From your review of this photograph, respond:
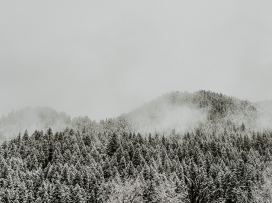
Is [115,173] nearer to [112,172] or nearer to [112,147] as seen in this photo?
[112,172]

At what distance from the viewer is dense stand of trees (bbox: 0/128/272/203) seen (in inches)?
2761

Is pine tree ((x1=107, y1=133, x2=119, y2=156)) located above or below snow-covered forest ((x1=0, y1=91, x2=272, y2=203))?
above

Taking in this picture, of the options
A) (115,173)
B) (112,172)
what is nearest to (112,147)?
(112,172)

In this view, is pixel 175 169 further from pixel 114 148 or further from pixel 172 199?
pixel 114 148

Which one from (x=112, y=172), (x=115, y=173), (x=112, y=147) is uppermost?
(x=112, y=147)

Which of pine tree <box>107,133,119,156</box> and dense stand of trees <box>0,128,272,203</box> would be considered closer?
dense stand of trees <box>0,128,272,203</box>

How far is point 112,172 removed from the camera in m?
84.0

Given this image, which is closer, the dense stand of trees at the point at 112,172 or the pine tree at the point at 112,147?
Answer: the dense stand of trees at the point at 112,172

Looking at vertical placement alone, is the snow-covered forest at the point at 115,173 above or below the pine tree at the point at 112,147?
below

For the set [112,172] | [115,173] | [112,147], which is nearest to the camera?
[115,173]

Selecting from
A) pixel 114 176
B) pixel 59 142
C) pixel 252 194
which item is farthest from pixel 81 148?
pixel 252 194

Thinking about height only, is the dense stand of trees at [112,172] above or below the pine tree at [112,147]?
below

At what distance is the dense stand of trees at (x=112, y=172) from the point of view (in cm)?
7012

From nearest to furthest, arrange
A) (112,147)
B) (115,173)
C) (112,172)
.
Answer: (115,173)
(112,172)
(112,147)
